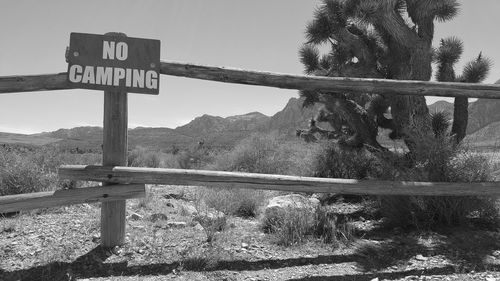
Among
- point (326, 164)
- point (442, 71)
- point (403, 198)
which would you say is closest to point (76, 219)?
point (403, 198)

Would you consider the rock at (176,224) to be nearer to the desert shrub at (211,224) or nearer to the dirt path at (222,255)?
the dirt path at (222,255)

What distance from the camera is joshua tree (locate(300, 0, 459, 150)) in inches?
353

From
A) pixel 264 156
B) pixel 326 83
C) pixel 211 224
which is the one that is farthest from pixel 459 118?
pixel 211 224

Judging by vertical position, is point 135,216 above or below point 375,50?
below

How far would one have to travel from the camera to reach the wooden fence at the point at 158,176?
3910 mm

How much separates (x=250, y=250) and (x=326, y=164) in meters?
4.99

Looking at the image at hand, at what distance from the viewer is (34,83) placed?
12.9 feet

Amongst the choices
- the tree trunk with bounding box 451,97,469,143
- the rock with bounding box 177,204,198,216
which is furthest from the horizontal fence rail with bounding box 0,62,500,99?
the tree trunk with bounding box 451,97,469,143

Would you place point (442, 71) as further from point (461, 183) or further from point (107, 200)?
point (107, 200)

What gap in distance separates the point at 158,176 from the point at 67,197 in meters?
0.85

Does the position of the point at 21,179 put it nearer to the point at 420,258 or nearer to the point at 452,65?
the point at 420,258

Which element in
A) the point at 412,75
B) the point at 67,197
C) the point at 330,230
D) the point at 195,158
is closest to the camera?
the point at 67,197

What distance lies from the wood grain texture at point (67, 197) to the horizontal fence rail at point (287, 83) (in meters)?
1.02

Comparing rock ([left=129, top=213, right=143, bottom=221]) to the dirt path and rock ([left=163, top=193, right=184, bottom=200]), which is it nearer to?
the dirt path
